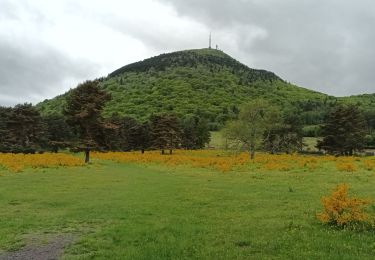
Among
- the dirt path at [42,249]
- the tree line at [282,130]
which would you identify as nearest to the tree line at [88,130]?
the tree line at [282,130]

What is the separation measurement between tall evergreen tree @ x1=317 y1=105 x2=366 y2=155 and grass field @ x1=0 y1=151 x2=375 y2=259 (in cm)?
5201

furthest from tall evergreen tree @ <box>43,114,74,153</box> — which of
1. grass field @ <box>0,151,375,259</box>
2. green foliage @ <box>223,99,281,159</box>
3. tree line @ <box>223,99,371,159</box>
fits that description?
grass field @ <box>0,151,375,259</box>

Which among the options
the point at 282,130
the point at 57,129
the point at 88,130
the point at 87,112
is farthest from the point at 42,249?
the point at 57,129

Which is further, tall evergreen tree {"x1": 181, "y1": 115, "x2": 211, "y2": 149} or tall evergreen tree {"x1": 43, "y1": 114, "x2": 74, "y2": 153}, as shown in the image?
tall evergreen tree {"x1": 181, "y1": 115, "x2": 211, "y2": 149}

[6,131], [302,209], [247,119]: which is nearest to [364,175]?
[302,209]

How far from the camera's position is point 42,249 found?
1327 cm

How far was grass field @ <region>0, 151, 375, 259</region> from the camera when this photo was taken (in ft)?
40.7

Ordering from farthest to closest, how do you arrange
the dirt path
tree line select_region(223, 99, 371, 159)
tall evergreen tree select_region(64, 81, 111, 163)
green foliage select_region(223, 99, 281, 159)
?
tree line select_region(223, 99, 371, 159), green foliage select_region(223, 99, 281, 159), tall evergreen tree select_region(64, 81, 111, 163), the dirt path

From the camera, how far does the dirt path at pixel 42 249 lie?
12.4 metres

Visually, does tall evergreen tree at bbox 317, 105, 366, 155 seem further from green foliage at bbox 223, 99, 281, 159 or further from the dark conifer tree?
the dark conifer tree

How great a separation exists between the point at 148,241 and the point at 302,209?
7872mm

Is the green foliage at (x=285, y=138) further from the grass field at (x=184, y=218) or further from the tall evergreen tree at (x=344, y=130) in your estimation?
the grass field at (x=184, y=218)

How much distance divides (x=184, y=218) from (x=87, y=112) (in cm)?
4233

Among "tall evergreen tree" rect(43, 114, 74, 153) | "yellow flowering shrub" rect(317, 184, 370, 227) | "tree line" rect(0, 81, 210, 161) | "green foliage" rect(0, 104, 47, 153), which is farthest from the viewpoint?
"tall evergreen tree" rect(43, 114, 74, 153)
